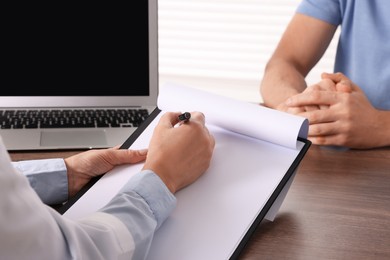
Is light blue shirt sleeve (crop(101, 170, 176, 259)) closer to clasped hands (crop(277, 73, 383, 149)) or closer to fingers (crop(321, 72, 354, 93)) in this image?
clasped hands (crop(277, 73, 383, 149))

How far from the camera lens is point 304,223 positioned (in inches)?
34.9

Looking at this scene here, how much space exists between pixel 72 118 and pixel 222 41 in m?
1.45

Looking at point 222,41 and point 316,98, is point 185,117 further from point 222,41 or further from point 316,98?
point 222,41

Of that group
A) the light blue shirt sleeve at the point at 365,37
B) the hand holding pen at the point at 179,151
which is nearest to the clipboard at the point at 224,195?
the hand holding pen at the point at 179,151

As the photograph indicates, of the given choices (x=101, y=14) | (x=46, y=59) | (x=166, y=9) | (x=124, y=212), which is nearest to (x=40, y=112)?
(x=46, y=59)

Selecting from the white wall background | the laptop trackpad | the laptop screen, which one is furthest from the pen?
the white wall background

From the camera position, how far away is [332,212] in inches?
36.4

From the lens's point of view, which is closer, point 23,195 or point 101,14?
point 23,195

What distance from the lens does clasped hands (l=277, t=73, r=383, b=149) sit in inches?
46.1

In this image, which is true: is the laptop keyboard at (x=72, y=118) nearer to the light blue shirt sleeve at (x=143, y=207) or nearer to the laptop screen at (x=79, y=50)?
the laptop screen at (x=79, y=50)

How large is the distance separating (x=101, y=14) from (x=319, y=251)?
0.68 m

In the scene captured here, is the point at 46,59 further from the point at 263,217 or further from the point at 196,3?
the point at 196,3

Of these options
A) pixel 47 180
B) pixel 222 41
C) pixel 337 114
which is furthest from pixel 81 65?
pixel 222 41

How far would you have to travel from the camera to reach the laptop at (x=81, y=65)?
1236mm
